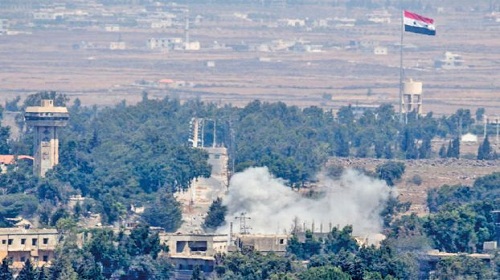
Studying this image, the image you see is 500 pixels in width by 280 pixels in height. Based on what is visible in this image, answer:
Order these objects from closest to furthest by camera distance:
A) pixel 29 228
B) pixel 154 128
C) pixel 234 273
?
pixel 234 273 < pixel 29 228 < pixel 154 128

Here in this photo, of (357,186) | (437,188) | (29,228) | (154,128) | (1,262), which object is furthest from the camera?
(154,128)

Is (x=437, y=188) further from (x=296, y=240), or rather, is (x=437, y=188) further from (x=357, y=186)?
(x=296, y=240)

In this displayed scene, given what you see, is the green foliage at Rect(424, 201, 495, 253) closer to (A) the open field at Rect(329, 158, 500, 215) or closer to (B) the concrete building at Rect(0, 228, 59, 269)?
(B) the concrete building at Rect(0, 228, 59, 269)

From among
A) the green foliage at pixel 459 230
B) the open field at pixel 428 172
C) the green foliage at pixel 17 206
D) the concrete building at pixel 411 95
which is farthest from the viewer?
the concrete building at pixel 411 95

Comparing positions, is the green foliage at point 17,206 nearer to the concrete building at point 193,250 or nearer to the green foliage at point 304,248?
the concrete building at point 193,250

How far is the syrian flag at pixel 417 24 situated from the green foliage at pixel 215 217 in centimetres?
5304

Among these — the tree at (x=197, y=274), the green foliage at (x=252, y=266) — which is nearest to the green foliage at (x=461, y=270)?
the green foliage at (x=252, y=266)

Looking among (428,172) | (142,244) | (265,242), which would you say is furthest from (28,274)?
(428,172)

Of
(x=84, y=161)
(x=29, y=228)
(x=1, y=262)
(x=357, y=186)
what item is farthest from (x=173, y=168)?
(x=1, y=262)

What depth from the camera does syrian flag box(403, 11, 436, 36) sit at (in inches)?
5851

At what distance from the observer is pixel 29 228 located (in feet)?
297

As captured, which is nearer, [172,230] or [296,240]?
[296,240]

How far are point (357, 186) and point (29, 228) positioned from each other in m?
14.2

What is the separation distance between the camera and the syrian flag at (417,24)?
148625mm
